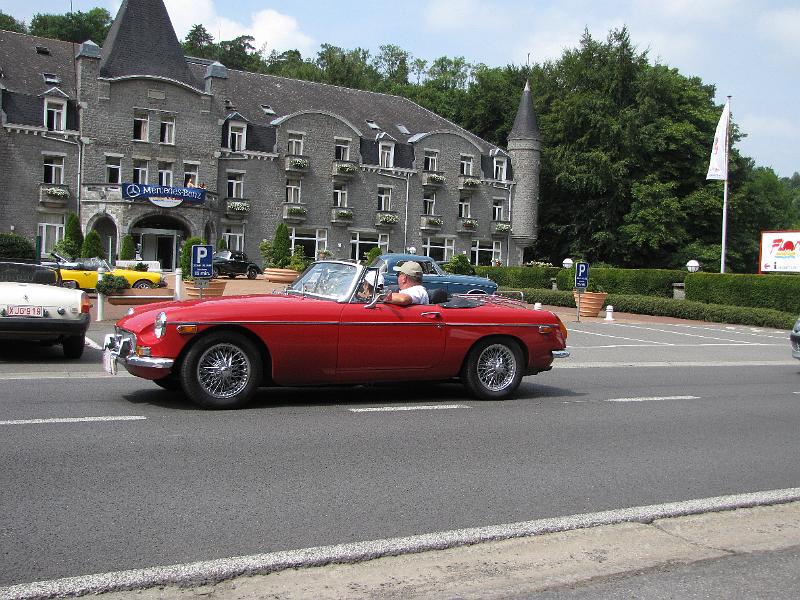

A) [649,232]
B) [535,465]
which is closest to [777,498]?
[535,465]

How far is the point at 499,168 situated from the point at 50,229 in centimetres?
3261

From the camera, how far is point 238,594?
419 cm

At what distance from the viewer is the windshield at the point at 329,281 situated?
9.67 meters

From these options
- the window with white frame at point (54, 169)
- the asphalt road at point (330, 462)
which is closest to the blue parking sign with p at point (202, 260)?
the asphalt road at point (330, 462)

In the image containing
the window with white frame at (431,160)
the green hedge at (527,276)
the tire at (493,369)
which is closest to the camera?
the tire at (493,369)

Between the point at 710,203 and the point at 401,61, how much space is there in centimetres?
5086

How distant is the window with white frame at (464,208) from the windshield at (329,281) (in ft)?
176

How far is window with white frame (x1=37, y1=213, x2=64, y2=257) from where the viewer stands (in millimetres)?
47031

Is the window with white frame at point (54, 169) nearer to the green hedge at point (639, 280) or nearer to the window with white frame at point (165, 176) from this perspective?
the window with white frame at point (165, 176)

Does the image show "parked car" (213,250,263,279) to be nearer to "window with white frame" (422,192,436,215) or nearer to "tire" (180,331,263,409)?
"window with white frame" (422,192,436,215)

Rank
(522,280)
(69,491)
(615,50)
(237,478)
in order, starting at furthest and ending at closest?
Result: (615,50), (522,280), (237,478), (69,491)

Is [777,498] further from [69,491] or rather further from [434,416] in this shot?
[69,491]

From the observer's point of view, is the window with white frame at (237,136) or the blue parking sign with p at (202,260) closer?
the blue parking sign with p at (202,260)

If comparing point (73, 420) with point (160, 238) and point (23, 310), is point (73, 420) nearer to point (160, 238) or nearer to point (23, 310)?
point (23, 310)
